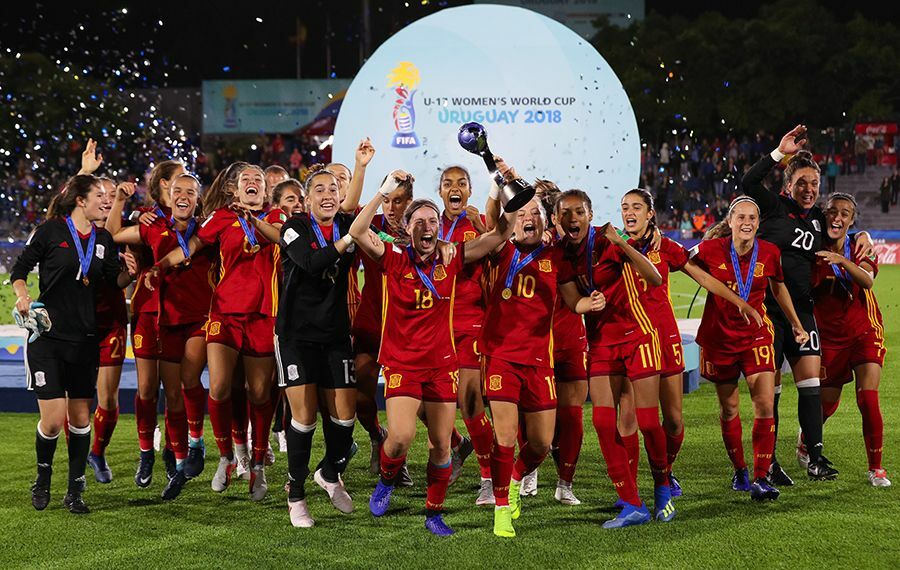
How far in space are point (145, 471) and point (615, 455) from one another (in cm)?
293

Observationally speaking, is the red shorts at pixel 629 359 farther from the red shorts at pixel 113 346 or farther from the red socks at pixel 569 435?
the red shorts at pixel 113 346

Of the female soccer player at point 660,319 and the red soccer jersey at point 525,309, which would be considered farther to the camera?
the female soccer player at point 660,319

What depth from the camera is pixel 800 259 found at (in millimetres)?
7117

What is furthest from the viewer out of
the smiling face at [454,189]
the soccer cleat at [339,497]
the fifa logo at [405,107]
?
the fifa logo at [405,107]

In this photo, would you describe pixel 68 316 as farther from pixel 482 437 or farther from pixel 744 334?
pixel 744 334

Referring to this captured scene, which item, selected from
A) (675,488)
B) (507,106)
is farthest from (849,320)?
(507,106)

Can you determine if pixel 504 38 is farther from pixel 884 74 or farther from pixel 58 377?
pixel 884 74

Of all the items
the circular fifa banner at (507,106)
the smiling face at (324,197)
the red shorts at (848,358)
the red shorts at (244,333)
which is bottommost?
the red shorts at (848,358)

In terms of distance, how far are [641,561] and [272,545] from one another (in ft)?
5.81

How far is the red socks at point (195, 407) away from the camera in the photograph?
704 centimetres

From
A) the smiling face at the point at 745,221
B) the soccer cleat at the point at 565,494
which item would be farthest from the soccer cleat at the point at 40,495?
the smiling face at the point at 745,221

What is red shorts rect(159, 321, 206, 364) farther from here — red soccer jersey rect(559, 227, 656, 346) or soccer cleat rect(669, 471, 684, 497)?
soccer cleat rect(669, 471, 684, 497)

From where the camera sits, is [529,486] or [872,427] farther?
[872,427]

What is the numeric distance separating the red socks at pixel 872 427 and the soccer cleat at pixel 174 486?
13.2ft
